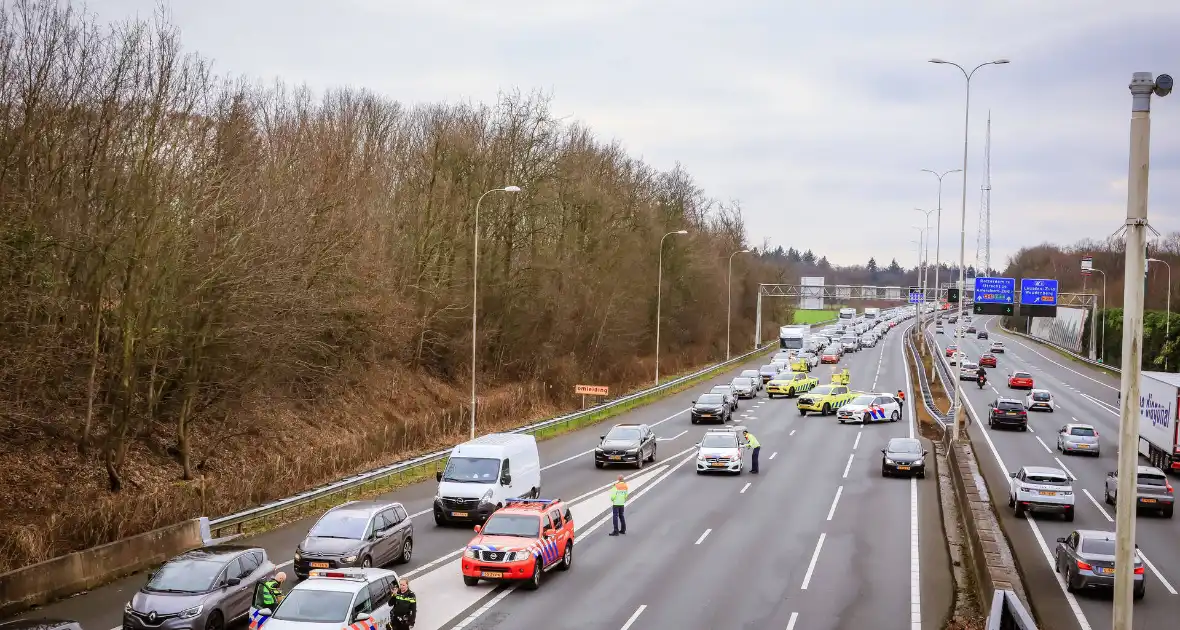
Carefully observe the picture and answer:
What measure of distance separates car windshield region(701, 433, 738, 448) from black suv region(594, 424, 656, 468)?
2.39m

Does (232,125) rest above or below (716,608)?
above

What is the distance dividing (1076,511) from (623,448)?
596 inches

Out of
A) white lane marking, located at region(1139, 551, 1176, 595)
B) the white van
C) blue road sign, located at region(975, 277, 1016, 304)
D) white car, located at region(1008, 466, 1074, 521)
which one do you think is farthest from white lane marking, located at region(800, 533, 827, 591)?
blue road sign, located at region(975, 277, 1016, 304)

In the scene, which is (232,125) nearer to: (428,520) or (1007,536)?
(428,520)

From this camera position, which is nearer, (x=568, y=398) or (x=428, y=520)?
(x=428, y=520)

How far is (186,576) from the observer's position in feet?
54.7

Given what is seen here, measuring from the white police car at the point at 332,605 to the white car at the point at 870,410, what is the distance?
126ft

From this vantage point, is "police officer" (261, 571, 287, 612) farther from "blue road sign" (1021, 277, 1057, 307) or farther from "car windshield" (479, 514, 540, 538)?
"blue road sign" (1021, 277, 1057, 307)

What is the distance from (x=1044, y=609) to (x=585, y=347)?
160 ft

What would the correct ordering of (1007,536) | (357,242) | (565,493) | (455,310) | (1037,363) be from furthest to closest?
(1037,363)
(455,310)
(357,242)
(565,493)
(1007,536)

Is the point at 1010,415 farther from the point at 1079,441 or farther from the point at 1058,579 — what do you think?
the point at 1058,579

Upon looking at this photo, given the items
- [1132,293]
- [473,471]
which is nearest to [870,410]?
[473,471]

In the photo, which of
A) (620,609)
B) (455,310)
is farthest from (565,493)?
(455,310)

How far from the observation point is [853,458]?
3994cm
